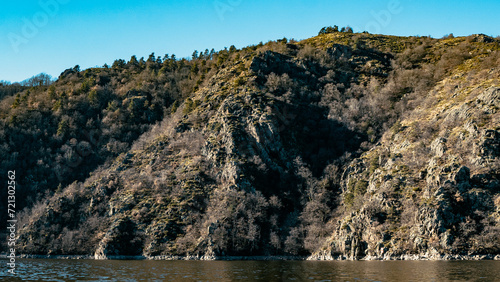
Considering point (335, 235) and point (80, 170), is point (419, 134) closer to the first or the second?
point (335, 235)

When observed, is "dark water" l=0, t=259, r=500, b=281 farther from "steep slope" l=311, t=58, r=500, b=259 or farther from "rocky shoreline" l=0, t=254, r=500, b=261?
"steep slope" l=311, t=58, r=500, b=259

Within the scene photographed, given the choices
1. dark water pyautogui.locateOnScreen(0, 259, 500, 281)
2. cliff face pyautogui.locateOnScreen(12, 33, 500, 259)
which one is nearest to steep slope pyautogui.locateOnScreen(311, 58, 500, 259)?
cliff face pyautogui.locateOnScreen(12, 33, 500, 259)

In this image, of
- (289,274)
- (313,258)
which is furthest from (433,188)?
(289,274)

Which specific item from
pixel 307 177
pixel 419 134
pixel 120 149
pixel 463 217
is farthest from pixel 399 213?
pixel 120 149

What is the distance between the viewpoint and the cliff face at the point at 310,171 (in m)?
90.9

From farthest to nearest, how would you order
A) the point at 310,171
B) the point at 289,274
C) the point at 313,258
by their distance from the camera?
the point at 310,171
the point at 313,258
the point at 289,274

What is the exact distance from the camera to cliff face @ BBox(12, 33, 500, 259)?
9088cm

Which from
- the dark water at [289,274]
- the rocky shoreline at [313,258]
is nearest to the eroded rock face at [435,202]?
the rocky shoreline at [313,258]

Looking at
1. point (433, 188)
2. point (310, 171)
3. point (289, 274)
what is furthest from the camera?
point (310, 171)

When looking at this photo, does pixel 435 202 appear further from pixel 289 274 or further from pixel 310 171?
pixel 310 171

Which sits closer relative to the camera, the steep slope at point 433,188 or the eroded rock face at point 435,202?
the eroded rock face at point 435,202

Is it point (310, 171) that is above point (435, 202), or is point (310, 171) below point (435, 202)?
above

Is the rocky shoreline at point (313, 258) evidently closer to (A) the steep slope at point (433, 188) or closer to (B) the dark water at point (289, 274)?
(A) the steep slope at point (433, 188)

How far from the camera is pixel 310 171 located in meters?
136
